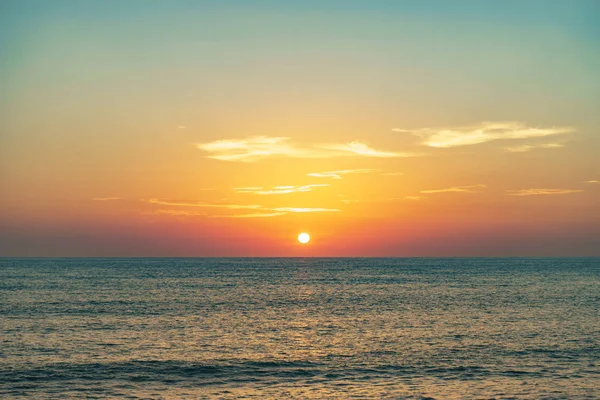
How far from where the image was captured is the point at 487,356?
153 ft

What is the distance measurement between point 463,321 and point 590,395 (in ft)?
102

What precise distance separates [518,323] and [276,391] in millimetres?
37801

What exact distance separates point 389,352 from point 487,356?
7611 mm

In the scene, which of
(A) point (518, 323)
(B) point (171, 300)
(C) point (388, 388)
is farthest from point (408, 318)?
A: (B) point (171, 300)

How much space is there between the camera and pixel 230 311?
255ft

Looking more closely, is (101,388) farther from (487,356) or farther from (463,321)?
(463,321)

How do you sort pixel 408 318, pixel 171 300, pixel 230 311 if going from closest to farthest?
pixel 408 318 → pixel 230 311 → pixel 171 300

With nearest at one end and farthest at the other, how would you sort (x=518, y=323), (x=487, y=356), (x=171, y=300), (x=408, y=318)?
(x=487, y=356)
(x=518, y=323)
(x=408, y=318)
(x=171, y=300)

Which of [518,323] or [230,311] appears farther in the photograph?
[230,311]

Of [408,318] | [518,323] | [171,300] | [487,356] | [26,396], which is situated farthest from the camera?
[171,300]

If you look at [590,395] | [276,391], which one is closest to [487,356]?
[590,395]

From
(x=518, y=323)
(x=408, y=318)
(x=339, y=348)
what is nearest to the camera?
(x=339, y=348)

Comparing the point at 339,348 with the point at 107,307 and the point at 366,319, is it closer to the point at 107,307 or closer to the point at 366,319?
the point at 366,319

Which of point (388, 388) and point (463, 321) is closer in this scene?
point (388, 388)
